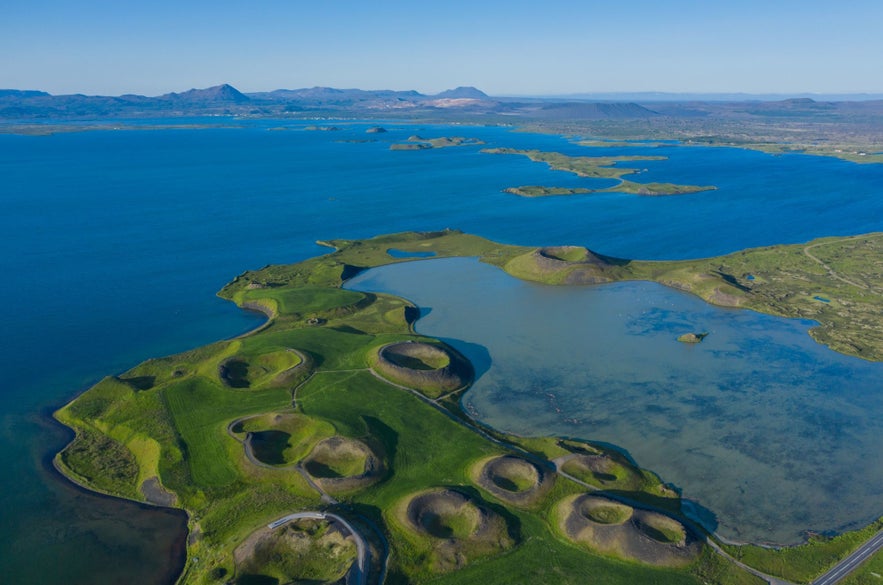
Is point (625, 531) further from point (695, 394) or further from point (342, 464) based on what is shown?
point (695, 394)

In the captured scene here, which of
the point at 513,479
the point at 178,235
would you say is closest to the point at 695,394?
the point at 513,479

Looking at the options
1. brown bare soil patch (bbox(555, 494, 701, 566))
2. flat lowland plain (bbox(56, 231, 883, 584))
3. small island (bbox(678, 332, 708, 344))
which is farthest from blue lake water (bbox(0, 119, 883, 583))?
small island (bbox(678, 332, 708, 344))

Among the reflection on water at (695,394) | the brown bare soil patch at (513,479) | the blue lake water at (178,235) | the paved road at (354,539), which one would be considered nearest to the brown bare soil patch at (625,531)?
the brown bare soil patch at (513,479)

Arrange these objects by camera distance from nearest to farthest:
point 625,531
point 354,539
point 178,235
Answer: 1. point 354,539
2. point 625,531
3. point 178,235

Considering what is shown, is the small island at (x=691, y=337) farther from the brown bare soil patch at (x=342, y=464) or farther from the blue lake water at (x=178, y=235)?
the brown bare soil patch at (x=342, y=464)

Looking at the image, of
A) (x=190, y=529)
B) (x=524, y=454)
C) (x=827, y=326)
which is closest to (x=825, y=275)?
(x=827, y=326)

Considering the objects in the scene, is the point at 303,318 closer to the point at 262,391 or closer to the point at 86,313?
the point at 262,391
